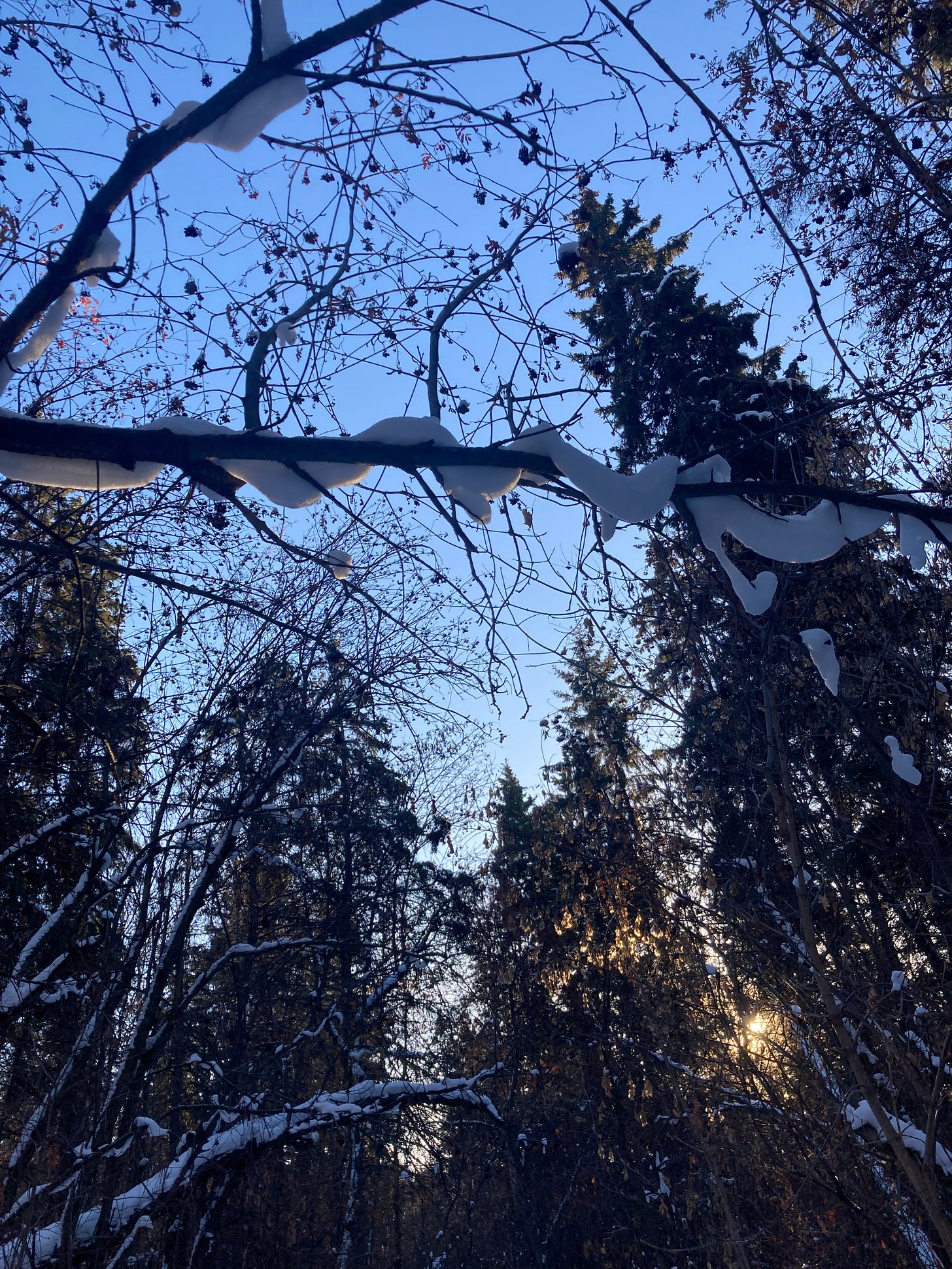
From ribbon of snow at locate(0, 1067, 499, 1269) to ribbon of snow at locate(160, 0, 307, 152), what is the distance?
15.6ft

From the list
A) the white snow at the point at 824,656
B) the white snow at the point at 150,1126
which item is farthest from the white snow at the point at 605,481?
the white snow at the point at 150,1126

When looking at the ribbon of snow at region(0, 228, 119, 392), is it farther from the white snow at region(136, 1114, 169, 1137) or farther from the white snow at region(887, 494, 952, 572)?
the white snow at region(136, 1114, 169, 1137)

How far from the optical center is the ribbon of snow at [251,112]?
255 cm

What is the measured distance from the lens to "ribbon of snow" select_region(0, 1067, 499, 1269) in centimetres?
417

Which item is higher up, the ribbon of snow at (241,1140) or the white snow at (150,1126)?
the white snow at (150,1126)

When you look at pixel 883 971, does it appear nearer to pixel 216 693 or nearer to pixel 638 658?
pixel 638 658

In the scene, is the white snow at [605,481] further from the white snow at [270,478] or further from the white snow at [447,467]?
the white snow at [270,478]

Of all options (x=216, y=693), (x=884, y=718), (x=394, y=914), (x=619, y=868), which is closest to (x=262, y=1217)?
(x=394, y=914)

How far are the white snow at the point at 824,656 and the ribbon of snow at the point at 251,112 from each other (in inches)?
105

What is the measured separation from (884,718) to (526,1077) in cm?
801

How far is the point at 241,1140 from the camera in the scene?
6.04m

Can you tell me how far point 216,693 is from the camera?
6.21 m

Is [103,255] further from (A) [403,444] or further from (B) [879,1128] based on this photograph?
(B) [879,1128]

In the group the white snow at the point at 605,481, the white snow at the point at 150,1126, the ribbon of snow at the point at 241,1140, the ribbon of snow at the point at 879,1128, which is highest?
the white snow at the point at 605,481
